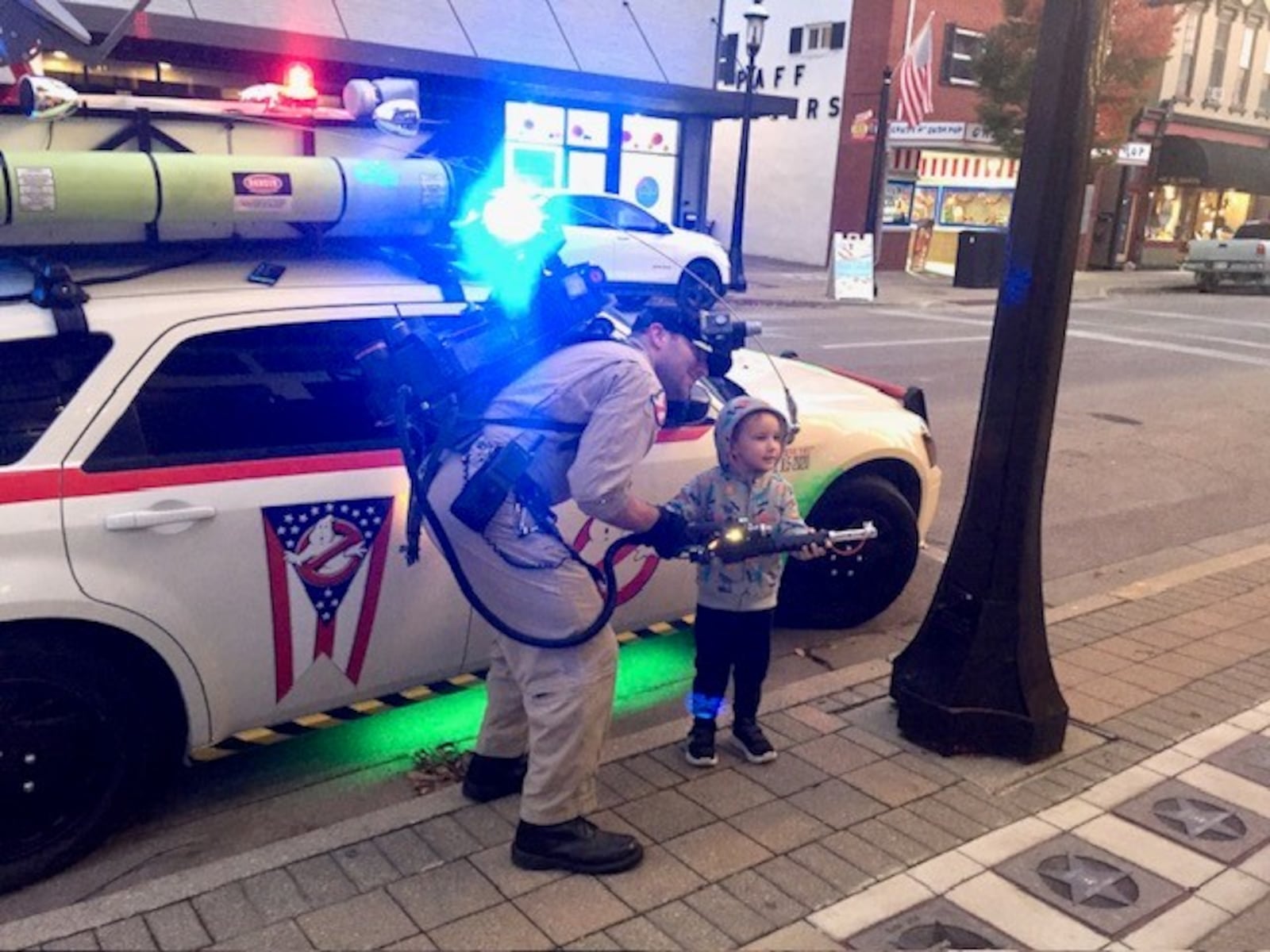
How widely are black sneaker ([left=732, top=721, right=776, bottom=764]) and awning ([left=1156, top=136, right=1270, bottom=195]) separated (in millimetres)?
38279

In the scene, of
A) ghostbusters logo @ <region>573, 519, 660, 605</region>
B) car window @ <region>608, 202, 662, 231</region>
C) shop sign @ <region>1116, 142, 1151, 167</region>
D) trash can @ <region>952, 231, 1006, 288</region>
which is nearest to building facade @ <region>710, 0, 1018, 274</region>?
trash can @ <region>952, 231, 1006, 288</region>

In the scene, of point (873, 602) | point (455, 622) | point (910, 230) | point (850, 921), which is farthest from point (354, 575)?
point (910, 230)

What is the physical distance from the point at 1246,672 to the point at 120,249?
15.7ft

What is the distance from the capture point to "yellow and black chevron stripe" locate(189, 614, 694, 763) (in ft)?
11.8

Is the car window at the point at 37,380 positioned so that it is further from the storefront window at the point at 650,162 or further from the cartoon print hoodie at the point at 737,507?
the storefront window at the point at 650,162

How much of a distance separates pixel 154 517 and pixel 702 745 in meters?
1.92

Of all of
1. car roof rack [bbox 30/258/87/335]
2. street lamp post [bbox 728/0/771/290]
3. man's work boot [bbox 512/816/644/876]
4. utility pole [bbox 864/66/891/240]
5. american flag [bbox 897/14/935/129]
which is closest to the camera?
car roof rack [bbox 30/258/87/335]

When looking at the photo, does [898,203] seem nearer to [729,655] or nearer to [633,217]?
[633,217]

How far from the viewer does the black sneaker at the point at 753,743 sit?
402cm

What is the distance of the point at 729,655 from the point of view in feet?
13.2

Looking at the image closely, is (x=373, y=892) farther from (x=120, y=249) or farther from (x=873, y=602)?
(x=873, y=602)

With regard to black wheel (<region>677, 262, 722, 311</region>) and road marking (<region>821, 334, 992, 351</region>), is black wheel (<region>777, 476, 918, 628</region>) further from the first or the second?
road marking (<region>821, 334, 992, 351</region>)

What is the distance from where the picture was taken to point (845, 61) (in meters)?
30.3

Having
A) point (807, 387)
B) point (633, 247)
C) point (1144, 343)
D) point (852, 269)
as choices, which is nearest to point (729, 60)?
point (852, 269)
